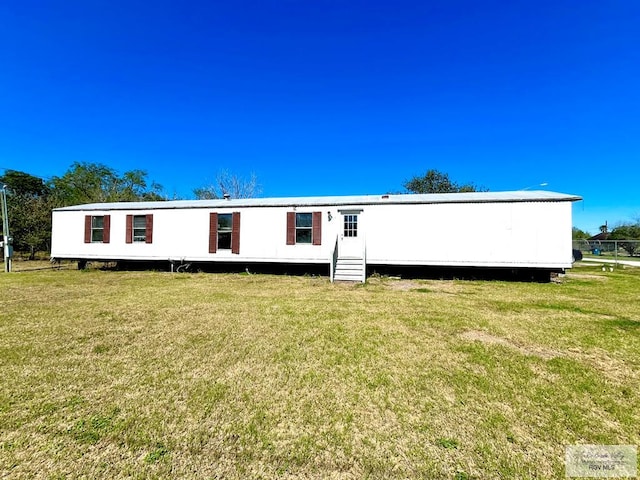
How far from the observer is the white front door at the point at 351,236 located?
11031 millimetres

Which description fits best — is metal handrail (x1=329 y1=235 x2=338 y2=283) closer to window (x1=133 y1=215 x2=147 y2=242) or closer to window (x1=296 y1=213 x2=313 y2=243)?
window (x1=296 y1=213 x2=313 y2=243)

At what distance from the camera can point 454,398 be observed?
2.75 meters

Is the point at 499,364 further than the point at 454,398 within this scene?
Yes

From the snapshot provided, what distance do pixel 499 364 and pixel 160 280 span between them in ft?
33.0

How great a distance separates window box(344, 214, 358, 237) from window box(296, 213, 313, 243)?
A: 4.58 feet

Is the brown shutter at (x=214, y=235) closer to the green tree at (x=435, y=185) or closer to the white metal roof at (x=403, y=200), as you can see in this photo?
the white metal roof at (x=403, y=200)

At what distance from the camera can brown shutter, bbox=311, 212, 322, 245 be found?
11.2 m

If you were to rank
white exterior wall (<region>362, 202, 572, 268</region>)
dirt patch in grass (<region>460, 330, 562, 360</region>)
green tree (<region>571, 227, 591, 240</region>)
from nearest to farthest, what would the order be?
dirt patch in grass (<region>460, 330, 562, 360</region>) → white exterior wall (<region>362, 202, 572, 268</region>) → green tree (<region>571, 227, 591, 240</region>)

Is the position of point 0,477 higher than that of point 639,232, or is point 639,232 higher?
point 639,232

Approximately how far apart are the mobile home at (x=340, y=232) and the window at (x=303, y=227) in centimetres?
4

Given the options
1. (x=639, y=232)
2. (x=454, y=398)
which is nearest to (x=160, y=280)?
(x=454, y=398)

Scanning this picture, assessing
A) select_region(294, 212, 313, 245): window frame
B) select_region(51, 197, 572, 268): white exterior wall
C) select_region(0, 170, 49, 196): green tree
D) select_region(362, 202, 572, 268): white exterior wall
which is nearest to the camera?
select_region(362, 202, 572, 268): white exterior wall

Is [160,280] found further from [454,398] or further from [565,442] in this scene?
[565,442]

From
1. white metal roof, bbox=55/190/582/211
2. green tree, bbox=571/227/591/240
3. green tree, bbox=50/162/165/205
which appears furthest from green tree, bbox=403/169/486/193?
green tree, bbox=571/227/591/240
